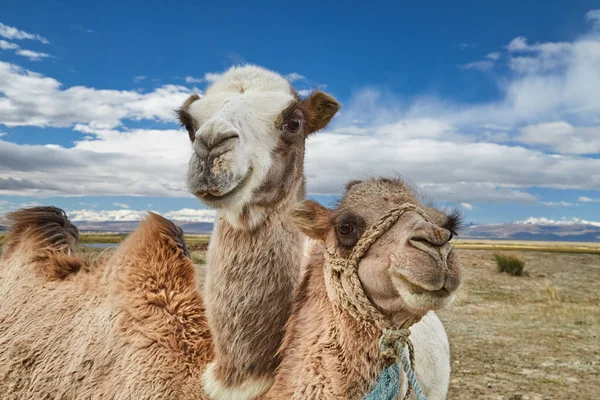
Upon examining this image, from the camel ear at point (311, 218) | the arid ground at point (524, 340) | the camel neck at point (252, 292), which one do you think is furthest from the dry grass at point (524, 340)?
the camel neck at point (252, 292)

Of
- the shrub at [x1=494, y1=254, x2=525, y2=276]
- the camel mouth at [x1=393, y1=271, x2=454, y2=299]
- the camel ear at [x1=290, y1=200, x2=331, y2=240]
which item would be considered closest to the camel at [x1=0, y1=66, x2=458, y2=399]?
the camel ear at [x1=290, y1=200, x2=331, y2=240]

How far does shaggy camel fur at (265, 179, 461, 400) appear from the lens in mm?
2836

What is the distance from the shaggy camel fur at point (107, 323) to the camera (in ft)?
13.6

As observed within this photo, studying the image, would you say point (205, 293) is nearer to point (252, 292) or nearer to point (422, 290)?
point (252, 292)

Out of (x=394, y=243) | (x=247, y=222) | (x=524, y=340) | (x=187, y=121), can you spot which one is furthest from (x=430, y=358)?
(x=524, y=340)

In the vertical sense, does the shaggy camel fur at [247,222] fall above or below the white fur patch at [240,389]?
above

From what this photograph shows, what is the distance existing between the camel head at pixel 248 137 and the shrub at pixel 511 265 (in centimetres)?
2447

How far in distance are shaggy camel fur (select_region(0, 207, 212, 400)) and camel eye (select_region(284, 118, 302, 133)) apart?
1606mm

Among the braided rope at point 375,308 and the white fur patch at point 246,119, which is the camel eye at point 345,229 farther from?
the white fur patch at point 246,119

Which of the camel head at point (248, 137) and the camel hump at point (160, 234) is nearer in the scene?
the camel head at point (248, 137)

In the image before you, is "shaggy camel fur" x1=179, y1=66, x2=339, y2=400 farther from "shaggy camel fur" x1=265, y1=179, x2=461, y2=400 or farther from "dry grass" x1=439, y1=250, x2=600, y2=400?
"dry grass" x1=439, y1=250, x2=600, y2=400

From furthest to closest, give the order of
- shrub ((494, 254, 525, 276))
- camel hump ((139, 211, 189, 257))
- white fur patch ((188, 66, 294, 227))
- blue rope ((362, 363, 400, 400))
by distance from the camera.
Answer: shrub ((494, 254, 525, 276)) < camel hump ((139, 211, 189, 257)) < white fur patch ((188, 66, 294, 227)) < blue rope ((362, 363, 400, 400))

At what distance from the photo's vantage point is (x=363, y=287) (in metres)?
3.21

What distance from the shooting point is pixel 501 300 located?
1917 cm
